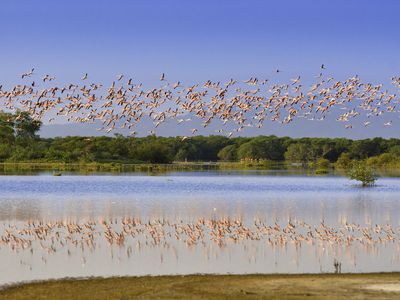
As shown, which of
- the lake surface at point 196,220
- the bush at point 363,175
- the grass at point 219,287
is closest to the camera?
the grass at point 219,287

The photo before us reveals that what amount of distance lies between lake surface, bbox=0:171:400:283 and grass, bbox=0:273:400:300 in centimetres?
199

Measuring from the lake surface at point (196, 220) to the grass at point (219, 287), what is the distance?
199 cm

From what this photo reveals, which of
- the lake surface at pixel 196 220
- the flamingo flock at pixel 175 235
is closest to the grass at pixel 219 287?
the lake surface at pixel 196 220

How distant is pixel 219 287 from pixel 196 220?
21.7 meters

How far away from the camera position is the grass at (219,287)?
69.5ft

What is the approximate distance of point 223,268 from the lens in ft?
88.6

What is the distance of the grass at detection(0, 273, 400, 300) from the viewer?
2119cm

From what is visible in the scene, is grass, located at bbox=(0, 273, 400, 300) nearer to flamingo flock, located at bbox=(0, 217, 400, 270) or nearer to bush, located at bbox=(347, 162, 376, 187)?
flamingo flock, located at bbox=(0, 217, 400, 270)

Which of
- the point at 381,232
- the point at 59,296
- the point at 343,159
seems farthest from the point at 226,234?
the point at 343,159

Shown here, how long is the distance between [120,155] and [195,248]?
15069cm

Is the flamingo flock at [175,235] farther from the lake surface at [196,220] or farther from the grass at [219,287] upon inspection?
the grass at [219,287]

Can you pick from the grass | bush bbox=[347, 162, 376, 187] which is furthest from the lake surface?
bush bbox=[347, 162, 376, 187]

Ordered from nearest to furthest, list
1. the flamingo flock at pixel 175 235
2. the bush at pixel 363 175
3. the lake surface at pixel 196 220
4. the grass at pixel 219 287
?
1. the grass at pixel 219 287
2. the lake surface at pixel 196 220
3. the flamingo flock at pixel 175 235
4. the bush at pixel 363 175

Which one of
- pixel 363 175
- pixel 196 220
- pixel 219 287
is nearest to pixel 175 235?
pixel 196 220
